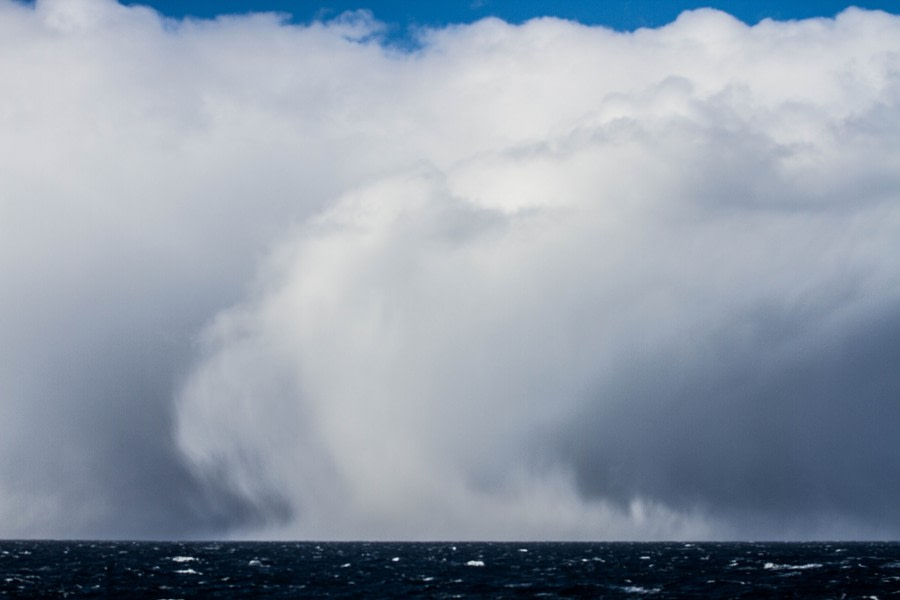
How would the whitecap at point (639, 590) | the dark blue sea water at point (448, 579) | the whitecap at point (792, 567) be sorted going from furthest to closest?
the whitecap at point (792, 567) → the whitecap at point (639, 590) → the dark blue sea water at point (448, 579)

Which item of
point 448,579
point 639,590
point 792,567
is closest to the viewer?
point 639,590

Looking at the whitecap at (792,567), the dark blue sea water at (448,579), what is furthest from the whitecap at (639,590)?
the whitecap at (792,567)

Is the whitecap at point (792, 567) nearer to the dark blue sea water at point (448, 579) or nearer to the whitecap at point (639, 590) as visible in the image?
the dark blue sea water at point (448, 579)

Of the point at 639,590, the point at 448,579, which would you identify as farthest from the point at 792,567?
the point at 448,579

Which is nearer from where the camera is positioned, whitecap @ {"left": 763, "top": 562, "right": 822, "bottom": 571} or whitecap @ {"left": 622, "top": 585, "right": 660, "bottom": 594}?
whitecap @ {"left": 622, "top": 585, "right": 660, "bottom": 594}

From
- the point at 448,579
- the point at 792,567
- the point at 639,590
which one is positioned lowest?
the point at 639,590

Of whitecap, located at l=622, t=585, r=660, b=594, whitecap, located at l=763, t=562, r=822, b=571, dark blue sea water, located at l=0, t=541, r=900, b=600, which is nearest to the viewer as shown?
dark blue sea water, located at l=0, t=541, r=900, b=600

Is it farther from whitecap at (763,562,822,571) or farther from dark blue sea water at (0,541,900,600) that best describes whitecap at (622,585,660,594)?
whitecap at (763,562,822,571)

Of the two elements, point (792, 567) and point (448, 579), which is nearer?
point (448, 579)

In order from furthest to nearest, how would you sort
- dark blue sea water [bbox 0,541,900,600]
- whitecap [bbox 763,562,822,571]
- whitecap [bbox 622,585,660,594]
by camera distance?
1. whitecap [bbox 763,562,822,571]
2. whitecap [bbox 622,585,660,594]
3. dark blue sea water [bbox 0,541,900,600]

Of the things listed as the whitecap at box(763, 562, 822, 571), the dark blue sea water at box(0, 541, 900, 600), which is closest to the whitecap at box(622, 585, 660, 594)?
the dark blue sea water at box(0, 541, 900, 600)

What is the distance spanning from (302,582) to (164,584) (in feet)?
51.0

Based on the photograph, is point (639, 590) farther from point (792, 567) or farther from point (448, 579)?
point (792, 567)

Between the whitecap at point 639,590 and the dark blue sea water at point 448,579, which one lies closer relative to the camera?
the dark blue sea water at point 448,579
